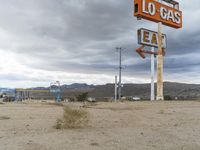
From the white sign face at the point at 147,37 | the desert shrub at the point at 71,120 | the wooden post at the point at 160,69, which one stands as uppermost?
the white sign face at the point at 147,37

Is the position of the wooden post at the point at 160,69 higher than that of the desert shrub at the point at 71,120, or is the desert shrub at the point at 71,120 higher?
the wooden post at the point at 160,69

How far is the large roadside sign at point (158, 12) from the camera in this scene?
119 ft

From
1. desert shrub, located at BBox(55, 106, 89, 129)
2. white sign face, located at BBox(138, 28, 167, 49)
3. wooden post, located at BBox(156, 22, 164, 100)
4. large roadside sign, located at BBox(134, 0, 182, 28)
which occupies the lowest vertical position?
desert shrub, located at BBox(55, 106, 89, 129)

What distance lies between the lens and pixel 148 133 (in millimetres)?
12055

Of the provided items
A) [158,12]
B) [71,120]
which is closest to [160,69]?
[158,12]

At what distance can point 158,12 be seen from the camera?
39.5 m

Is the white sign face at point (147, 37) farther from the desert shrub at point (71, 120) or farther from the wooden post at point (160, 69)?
the desert shrub at point (71, 120)

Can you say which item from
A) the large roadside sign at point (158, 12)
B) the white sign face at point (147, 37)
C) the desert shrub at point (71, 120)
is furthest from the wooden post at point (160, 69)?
the desert shrub at point (71, 120)

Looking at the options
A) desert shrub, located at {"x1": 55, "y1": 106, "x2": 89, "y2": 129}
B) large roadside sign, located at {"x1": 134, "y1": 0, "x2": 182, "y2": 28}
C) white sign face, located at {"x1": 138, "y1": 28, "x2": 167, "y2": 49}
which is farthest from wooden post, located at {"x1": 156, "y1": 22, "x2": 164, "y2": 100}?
desert shrub, located at {"x1": 55, "y1": 106, "x2": 89, "y2": 129}

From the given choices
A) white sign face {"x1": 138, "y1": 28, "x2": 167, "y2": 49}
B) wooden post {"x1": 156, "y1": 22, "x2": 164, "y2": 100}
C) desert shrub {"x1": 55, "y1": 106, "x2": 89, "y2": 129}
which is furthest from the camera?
wooden post {"x1": 156, "y1": 22, "x2": 164, "y2": 100}

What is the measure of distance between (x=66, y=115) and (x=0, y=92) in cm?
5481

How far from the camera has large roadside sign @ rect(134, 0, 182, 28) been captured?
36.1 meters

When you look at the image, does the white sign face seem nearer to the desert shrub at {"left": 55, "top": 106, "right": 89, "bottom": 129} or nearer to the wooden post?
the wooden post

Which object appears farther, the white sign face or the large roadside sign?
the white sign face
